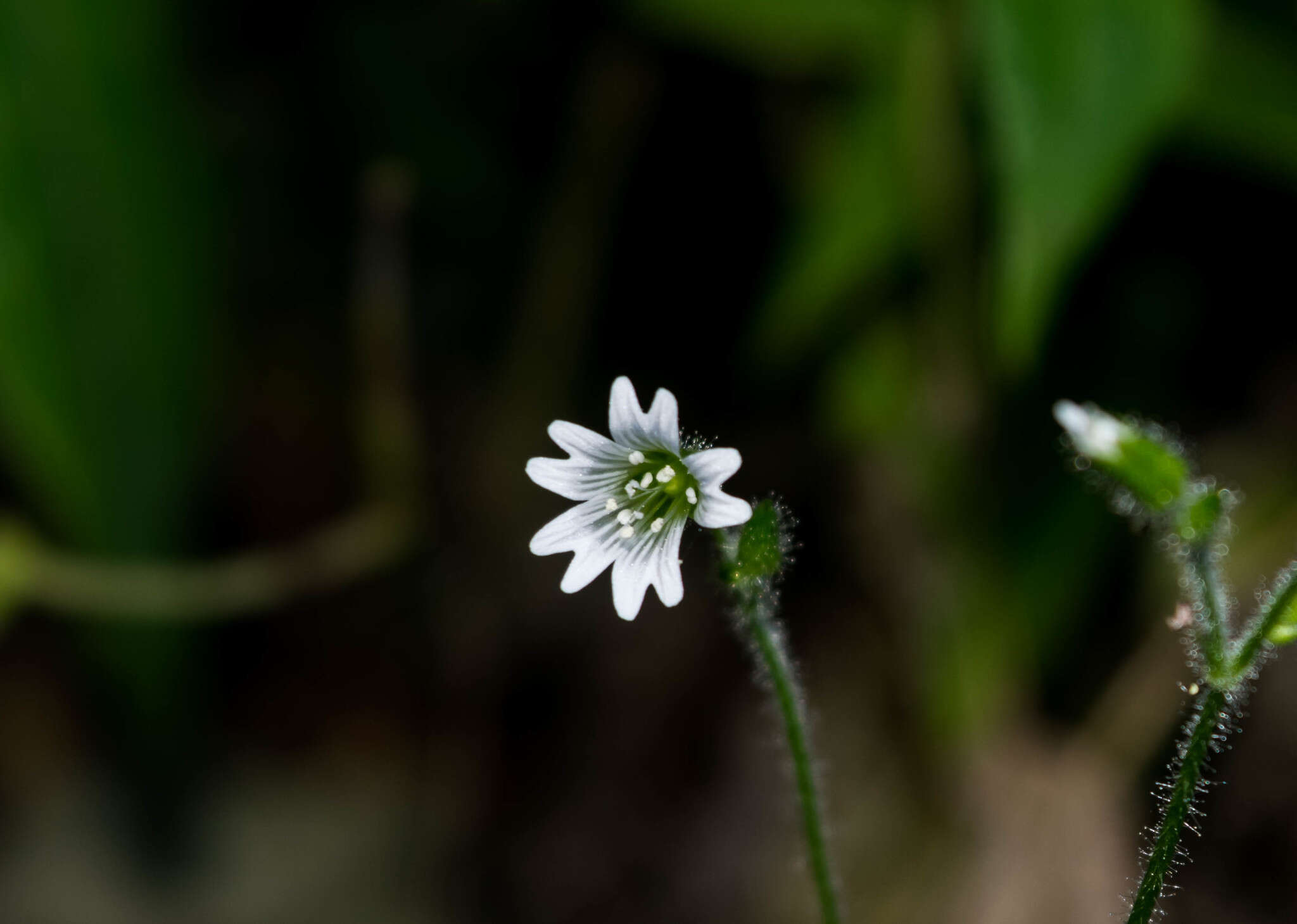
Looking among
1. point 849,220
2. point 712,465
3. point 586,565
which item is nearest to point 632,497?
point 586,565

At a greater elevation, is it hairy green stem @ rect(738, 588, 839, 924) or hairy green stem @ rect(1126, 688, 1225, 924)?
hairy green stem @ rect(738, 588, 839, 924)

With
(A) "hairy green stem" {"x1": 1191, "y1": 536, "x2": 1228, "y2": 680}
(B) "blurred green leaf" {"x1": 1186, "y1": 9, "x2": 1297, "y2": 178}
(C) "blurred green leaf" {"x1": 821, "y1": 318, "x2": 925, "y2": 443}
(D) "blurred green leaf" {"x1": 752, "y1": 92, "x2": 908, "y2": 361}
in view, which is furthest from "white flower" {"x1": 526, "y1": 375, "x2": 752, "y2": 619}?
(B) "blurred green leaf" {"x1": 1186, "y1": 9, "x2": 1297, "y2": 178}

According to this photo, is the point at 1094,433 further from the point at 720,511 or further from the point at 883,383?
the point at 883,383

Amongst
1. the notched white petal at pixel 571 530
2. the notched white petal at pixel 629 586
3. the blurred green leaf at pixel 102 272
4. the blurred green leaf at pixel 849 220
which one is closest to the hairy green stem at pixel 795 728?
the notched white petal at pixel 629 586

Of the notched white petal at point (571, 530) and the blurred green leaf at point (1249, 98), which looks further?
the blurred green leaf at point (1249, 98)

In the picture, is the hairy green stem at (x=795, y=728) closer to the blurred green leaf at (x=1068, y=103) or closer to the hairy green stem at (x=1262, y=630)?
the hairy green stem at (x=1262, y=630)

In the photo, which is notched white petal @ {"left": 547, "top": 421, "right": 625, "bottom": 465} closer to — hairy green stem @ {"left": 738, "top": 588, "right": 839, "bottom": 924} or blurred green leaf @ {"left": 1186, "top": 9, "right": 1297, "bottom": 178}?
hairy green stem @ {"left": 738, "top": 588, "right": 839, "bottom": 924}

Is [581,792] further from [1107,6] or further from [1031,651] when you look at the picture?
[1107,6]
